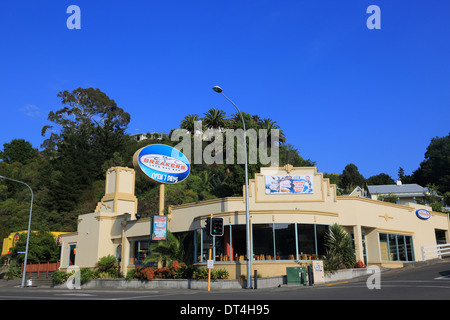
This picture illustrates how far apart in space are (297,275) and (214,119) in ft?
140

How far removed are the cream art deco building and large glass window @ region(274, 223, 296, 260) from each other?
6 centimetres

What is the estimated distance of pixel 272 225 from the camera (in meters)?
24.5

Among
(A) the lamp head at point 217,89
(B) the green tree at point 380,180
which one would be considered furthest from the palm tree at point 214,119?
(B) the green tree at point 380,180

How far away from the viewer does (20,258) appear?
137 feet

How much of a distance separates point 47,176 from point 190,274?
53007mm

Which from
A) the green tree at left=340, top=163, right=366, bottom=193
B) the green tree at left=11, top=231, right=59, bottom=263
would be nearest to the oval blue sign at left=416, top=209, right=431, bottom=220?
the green tree at left=11, top=231, right=59, bottom=263

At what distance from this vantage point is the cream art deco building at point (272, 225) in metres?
24.3

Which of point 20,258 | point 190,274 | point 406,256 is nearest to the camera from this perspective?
point 190,274

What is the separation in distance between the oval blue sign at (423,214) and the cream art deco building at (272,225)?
0.10 meters

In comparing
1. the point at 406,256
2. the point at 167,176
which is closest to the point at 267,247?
the point at 167,176

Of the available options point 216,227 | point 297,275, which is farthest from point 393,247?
point 216,227

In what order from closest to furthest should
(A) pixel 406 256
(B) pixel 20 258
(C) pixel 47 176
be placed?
(A) pixel 406 256
(B) pixel 20 258
(C) pixel 47 176

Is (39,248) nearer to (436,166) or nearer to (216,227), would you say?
(216,227)

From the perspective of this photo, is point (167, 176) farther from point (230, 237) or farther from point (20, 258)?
point (20, 258)
